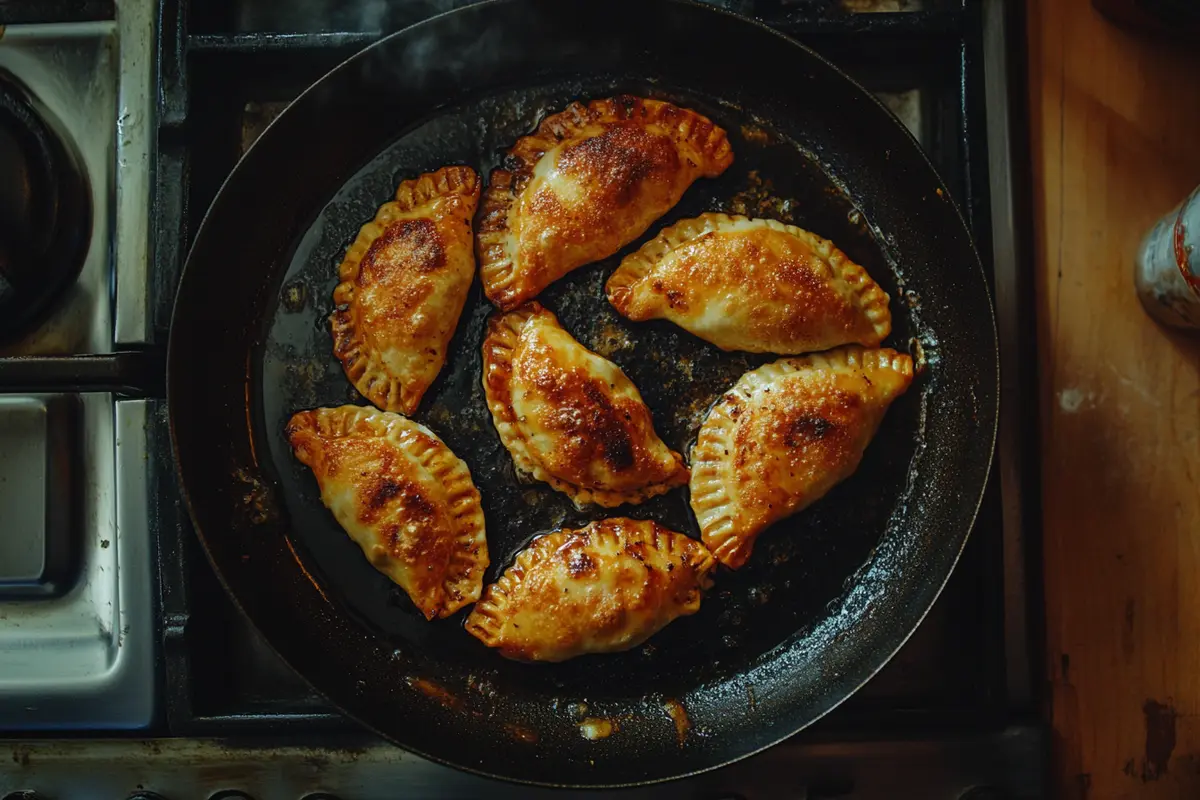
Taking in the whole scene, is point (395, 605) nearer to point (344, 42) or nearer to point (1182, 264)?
point (344, 42)

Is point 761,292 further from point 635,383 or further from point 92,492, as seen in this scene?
point 92,492

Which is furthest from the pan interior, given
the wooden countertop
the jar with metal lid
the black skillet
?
the jar with metal lid

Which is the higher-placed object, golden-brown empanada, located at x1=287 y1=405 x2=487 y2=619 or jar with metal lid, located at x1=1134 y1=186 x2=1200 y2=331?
jar with metal lid, located at x1=1134 y1=186 x2=1200 y2=331

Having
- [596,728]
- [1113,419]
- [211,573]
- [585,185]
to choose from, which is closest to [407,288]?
[585,185]

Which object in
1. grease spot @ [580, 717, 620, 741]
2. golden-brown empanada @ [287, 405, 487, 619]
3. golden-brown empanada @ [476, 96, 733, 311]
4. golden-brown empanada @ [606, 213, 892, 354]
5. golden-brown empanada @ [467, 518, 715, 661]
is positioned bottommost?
grease spot @ [580, 717, 620, 741]

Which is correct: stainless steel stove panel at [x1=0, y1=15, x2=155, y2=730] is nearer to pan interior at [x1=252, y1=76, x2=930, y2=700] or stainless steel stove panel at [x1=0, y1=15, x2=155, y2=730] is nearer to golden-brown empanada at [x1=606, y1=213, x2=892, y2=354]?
pan interior at [x1=252, y1=76, x2=930, y2=700]

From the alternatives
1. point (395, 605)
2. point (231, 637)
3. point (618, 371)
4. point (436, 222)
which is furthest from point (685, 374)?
point (231, 637)
